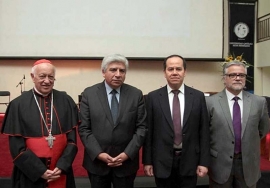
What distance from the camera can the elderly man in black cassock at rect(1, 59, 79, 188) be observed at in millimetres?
2049

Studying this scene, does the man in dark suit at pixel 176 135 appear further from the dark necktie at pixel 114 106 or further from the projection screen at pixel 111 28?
the projection screen at pixel 111 28

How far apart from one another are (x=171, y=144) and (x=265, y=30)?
7532mm

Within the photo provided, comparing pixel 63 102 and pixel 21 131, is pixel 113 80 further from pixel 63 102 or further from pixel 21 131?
pixel 21 131

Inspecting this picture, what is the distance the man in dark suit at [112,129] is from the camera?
2.17m

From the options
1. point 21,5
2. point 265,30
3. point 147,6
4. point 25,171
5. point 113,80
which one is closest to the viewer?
point 25,171

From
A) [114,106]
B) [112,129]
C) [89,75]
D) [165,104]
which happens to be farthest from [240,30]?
[112,129]

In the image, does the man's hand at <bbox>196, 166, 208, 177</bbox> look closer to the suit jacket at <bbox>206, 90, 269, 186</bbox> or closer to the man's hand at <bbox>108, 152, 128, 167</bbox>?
the suit jacket at <bbox>206, 90, 269, 186</bbox>

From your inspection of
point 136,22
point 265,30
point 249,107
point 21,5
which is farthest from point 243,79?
point 265,30

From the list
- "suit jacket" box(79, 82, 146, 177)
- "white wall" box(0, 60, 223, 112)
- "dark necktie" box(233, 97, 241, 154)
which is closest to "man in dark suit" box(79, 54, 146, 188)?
"suit jacket" box(79, 82, 146, 177)

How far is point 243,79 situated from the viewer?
91.7 inches

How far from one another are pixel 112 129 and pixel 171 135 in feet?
1.53

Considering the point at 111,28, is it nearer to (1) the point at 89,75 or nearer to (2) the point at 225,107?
(1) the point at 89,75

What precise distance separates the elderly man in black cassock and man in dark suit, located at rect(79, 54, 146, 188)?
6.9 inches

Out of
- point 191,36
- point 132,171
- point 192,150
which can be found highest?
point 191,36
